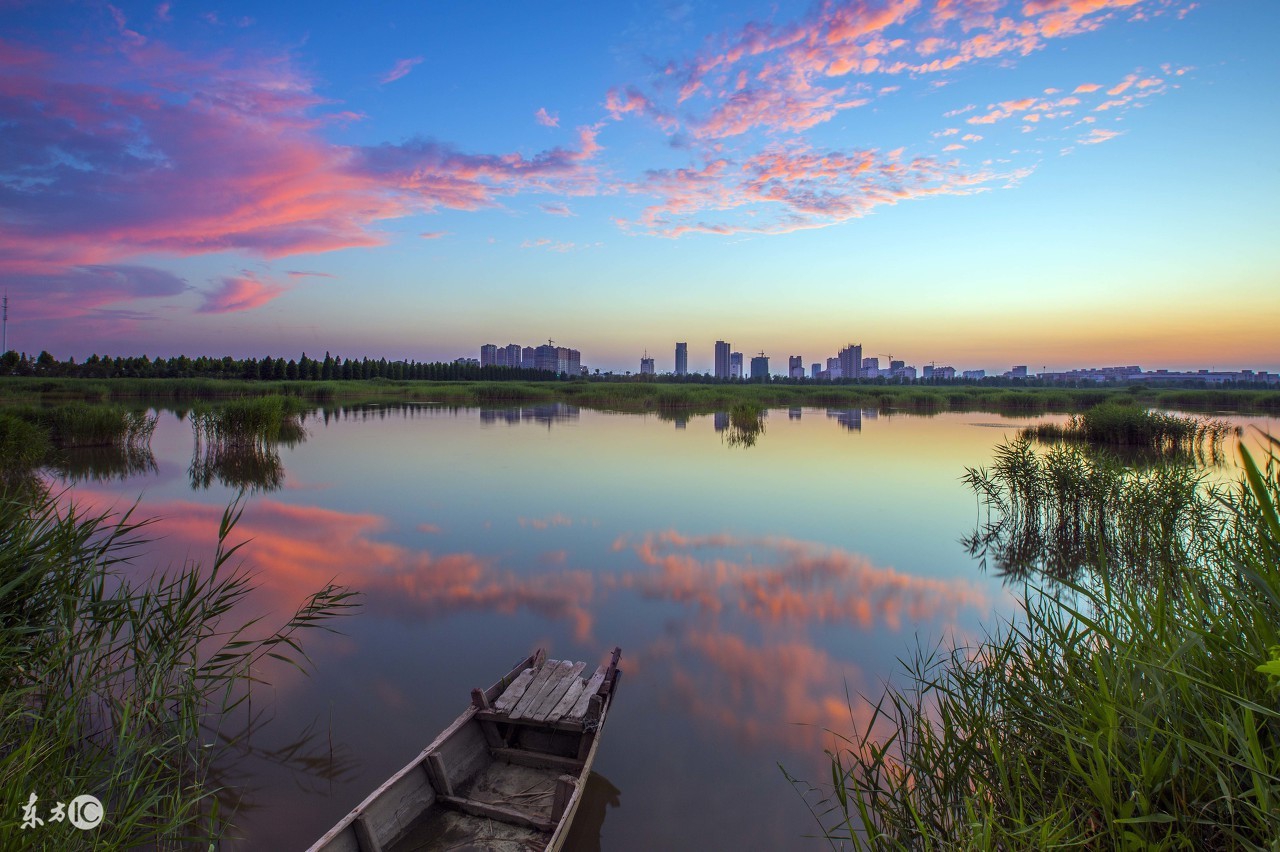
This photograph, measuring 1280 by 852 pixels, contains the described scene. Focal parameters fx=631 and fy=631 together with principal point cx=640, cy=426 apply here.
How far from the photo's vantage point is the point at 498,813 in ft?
11.7

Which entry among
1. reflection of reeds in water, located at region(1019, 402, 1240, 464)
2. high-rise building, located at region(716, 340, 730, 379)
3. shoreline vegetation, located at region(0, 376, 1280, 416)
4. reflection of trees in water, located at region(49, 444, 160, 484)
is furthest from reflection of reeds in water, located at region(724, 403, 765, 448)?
high-rise building, located at region(716, 340, 730, 379)

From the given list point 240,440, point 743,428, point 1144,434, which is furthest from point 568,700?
point 743,428

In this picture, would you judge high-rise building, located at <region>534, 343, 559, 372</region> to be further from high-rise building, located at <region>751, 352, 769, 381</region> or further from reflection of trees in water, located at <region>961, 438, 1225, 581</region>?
reflection of trees in water, located at <region>961, 438, 1225, 581</region>

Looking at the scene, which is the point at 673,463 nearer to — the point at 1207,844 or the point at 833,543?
the point at 833,543

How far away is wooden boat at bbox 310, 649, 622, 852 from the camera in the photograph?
3387 millimetres

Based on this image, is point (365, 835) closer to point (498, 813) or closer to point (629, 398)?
point (498, 813)

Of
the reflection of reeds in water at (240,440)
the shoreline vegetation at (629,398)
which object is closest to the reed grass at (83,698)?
the reflection of reeds in water at (240,440)

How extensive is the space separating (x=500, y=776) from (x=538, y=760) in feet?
0.84

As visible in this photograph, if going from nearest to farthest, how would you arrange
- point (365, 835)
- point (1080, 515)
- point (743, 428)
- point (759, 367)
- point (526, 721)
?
point (365, 835), point (526, 721), point (1080, 515), point (743, 428), point (759, 367)

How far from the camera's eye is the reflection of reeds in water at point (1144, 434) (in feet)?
60.1

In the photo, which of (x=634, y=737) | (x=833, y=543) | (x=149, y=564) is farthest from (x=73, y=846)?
(x=833, y=543)

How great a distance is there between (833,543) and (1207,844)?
8.22 metres

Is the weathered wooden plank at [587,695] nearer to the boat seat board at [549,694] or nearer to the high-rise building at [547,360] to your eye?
the boat seat board at [549,694]

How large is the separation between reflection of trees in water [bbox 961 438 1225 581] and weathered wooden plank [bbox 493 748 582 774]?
6.79 m
